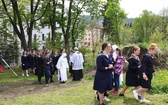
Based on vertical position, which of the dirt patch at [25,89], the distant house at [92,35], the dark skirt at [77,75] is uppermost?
the distant house at [92,35]

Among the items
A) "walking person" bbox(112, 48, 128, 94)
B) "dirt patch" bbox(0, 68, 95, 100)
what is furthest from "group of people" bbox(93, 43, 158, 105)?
"dirt patch" bbox(0, 68, 95, 100)

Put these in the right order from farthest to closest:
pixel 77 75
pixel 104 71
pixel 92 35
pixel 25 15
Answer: pixel 92 35, pixel 25 15, pixel 77 75, pixel 104 71

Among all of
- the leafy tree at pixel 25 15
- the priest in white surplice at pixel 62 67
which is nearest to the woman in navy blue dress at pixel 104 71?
the priest in white surplice at pixel 62 67

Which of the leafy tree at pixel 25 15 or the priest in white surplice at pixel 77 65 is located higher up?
the leafy tree at pixel 25 15

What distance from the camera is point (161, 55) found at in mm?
17562

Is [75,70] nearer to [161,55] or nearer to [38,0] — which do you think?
[161,55]

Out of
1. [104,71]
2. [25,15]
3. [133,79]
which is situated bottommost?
[133,79]

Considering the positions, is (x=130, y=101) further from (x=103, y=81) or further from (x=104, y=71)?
(x=104, y=71)

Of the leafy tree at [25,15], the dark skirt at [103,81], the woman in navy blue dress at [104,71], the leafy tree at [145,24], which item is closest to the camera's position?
the woman in navy blue dress at [104,71]

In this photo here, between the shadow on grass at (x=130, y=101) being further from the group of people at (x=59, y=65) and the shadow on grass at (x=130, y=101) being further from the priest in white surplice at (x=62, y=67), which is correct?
the priest in white surplice at (x=62, y=67)

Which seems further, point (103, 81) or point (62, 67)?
point (62, 67)

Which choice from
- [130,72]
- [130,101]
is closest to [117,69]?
[130,72]

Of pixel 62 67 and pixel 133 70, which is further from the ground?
pixel 133 70

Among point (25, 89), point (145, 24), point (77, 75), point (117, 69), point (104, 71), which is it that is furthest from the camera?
point (145, 24)
